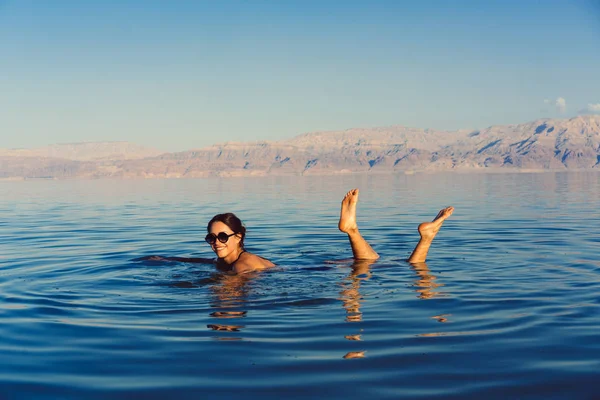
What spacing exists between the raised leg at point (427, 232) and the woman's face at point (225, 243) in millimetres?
2930

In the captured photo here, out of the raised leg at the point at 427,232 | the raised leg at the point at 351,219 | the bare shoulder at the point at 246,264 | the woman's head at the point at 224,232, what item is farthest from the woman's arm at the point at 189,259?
the raised leg at the point at 427,232

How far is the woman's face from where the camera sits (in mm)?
9078

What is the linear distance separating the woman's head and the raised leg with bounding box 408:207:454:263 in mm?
2939

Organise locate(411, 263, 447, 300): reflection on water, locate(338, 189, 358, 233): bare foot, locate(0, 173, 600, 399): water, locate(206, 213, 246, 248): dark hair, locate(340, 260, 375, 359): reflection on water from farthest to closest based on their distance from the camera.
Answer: locate(338, 189, 358, 233): bare foot → locate(206, 213, 246, 248): dark hair → locate(411, 263, 447, 300): reflection on water → locate(340, 260, 375, 359): reflection on water → locate(0, 173, 600, 399): water

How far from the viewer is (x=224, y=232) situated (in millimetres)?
9125

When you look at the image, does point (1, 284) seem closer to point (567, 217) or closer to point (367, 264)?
point (367, 264)

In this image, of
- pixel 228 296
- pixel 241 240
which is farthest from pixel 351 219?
pixel 228 296

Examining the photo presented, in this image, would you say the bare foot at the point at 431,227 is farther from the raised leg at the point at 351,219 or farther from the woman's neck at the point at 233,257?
the woman's neck at the point at 233,257

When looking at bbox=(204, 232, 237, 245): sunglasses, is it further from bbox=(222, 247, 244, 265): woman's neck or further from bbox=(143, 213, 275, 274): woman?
bbox=(222, 247, 244, 265): woman's neck

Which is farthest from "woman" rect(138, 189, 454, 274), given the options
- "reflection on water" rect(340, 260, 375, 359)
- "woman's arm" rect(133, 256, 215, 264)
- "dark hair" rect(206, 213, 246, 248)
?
"woman's arm" rect(133, 256, 215, 264)

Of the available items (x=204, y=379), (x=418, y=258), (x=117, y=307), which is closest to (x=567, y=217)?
(x=418, y=258)

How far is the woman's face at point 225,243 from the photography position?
357 inches

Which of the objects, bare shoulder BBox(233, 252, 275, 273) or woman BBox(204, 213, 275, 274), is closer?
woman BBox(204, 213, 275, 274)

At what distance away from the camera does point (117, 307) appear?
7879mm
